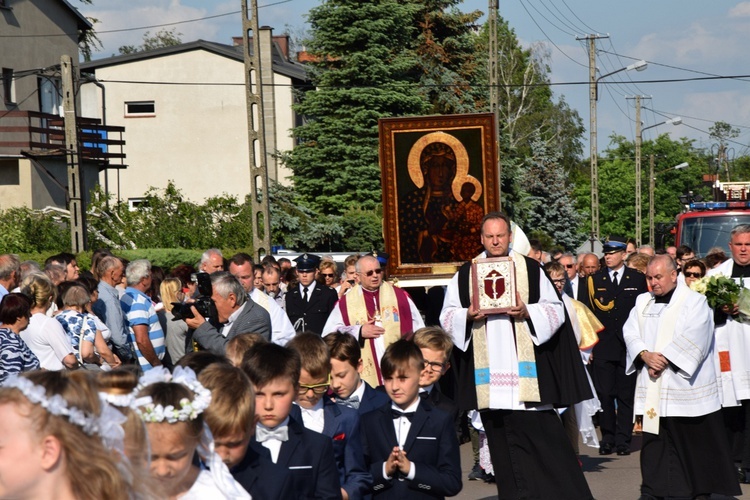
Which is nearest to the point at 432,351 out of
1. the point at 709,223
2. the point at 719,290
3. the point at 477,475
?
the point at 719,290

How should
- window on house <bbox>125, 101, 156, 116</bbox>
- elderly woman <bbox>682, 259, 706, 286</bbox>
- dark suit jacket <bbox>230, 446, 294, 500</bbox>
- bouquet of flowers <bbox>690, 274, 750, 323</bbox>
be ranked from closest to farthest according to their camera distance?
dark suit jacket <bbox>230, 446, 294, 500</bbox>
bouquet of flowers <bbox>690, 274, 750, 323</bbox>
elderly woman <bbox>682, 259, 706, 286</bbox>
window on house <bbox>125, 101, 156, 116</bbox>

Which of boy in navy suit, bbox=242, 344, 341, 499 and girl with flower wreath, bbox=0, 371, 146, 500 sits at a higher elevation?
girl with flower wreath, bbox=0, 371, 146, 500

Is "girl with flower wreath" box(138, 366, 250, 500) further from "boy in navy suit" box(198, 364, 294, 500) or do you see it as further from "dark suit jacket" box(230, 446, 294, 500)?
"dark suit jacket" box(230, 446, 294, 500)

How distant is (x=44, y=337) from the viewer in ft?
29.1

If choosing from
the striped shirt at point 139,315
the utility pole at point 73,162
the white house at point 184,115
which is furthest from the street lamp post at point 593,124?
the striped shirt at point 139,315

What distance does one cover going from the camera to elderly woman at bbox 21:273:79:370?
29.1 feet

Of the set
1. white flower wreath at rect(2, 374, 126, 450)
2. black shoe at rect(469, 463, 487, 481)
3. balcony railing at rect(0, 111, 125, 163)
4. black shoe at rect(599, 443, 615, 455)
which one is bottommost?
black shoe at rect(599, 443, 615, 455)

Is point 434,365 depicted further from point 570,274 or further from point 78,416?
point 570,274

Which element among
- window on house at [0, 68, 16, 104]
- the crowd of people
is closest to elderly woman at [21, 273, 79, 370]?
the crowd of people

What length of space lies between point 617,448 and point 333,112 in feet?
85.8

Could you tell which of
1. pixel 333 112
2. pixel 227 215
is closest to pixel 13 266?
pixel 227 215

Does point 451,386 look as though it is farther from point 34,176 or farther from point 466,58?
point 466,58

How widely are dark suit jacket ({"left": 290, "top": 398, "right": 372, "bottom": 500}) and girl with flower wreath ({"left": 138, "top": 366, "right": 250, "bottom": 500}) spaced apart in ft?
5.85

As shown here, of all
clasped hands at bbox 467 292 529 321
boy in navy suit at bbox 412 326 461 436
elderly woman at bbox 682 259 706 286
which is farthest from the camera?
elderly woman at bbox 682 259 706 286
